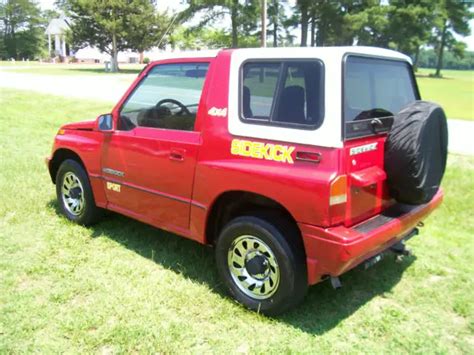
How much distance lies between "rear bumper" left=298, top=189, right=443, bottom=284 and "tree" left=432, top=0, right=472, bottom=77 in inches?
2126

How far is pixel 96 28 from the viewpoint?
4403cm

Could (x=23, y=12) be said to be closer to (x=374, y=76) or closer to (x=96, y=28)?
(x=96, y=28)

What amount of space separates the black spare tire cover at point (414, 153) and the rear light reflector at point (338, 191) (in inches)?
19.6

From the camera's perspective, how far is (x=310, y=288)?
12.1 feet

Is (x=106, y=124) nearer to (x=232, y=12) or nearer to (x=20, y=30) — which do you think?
(x=232, y=12)

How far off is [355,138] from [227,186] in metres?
0.92

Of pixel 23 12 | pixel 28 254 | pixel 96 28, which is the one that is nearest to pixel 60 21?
pixel 23 12

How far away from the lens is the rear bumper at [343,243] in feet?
9.17

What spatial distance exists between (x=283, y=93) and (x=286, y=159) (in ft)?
1.45

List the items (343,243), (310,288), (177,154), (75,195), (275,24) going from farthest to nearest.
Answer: (275,24), (75,195), (310,288), (177,154), (343,243)

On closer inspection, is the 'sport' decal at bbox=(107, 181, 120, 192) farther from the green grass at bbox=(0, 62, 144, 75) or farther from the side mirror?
the green grass at bbox=(0, 62, 144, 75)

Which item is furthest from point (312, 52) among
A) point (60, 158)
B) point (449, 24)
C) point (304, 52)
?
point (449, 24)

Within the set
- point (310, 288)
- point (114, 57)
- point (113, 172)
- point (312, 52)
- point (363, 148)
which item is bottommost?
point (310, 288)

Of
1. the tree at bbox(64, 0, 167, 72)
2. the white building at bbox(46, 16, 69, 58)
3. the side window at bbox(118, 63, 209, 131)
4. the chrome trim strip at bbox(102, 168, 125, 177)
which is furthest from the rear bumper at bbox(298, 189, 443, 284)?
the white building at bbox(46, 16, 69, 58)
